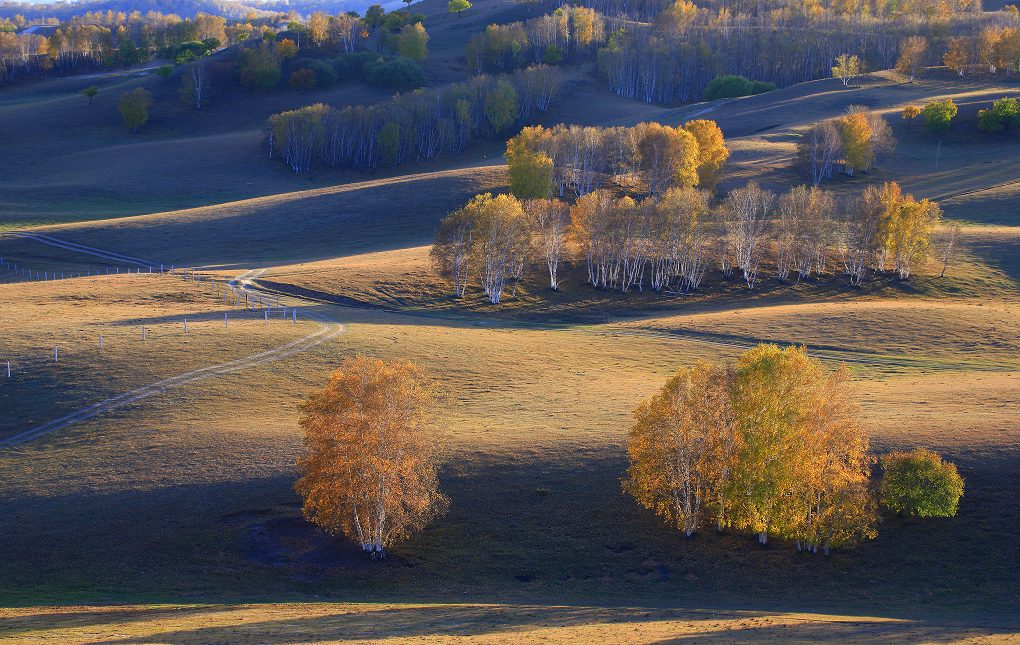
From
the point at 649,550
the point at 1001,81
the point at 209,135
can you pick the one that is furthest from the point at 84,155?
the point at 1001,81

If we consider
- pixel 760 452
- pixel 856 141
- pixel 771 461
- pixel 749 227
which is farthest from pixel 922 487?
pixel 856 141

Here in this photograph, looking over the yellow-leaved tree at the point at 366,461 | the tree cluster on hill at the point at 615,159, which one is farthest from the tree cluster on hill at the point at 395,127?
the yellow-leaved tree at the point at 366,461

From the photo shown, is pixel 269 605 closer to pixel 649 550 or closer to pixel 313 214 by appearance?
pixel 649 550

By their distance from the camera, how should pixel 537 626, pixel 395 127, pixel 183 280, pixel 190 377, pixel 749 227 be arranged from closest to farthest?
pixel 537 626 < pixel 190 377 < pixel 183 280 < pixel 749 227 < pixel 395 127

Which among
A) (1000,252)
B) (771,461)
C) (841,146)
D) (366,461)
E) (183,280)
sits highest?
(841,146)

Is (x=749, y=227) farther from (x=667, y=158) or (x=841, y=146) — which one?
(x=841, y=146)

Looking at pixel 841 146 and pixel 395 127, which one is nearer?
pixel 841 146

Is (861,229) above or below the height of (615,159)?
below
